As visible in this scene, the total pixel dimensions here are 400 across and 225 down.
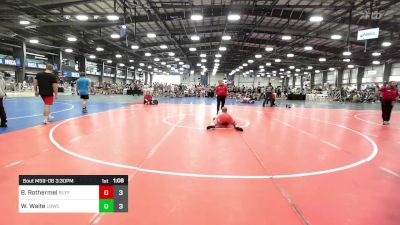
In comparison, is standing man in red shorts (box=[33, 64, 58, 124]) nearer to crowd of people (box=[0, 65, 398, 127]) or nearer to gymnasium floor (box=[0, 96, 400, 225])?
crowd of people (box=[0, 65, 398, 127])

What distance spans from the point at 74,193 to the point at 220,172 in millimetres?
2481

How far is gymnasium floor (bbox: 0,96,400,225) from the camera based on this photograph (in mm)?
2877

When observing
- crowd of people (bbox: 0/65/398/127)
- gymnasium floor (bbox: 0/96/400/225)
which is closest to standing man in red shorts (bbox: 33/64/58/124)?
crowd of people (bbox: 0/65/398/127)

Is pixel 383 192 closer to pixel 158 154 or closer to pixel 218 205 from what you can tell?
pixel 218 205

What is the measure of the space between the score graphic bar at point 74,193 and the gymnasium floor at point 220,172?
403 mm

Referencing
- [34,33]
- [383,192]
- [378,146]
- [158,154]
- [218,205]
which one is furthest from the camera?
[34,33]

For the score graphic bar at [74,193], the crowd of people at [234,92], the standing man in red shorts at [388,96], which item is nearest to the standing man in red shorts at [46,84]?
the crowd of people at [234,92]

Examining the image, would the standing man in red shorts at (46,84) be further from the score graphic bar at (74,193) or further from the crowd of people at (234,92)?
the score graphic bar at (74,193)

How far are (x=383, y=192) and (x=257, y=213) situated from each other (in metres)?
1.97

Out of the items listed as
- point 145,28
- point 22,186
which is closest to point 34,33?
point 145,28

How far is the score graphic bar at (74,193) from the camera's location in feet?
7.54

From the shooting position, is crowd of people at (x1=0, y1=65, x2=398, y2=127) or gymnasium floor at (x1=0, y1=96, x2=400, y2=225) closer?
gymnasium floor at (x1=0, y1=96, x2=400, y2=225)

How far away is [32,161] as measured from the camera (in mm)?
4645

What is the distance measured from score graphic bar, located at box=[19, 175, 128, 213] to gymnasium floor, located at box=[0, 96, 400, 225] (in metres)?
0.40
